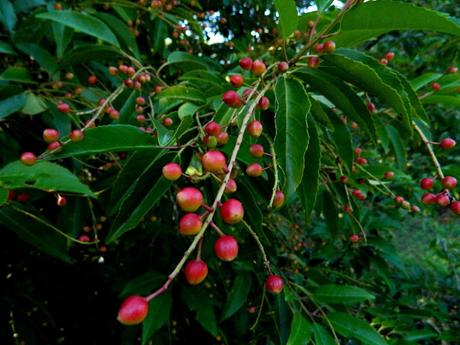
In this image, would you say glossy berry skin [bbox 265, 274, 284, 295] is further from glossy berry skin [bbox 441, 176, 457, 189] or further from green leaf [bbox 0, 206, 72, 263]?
green leaf [bbox 0, 206, 72, 263]

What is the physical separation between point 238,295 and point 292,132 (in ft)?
2.37

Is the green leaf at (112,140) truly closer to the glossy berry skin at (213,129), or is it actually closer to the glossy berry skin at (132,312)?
the glossy berry skin at (213,129)

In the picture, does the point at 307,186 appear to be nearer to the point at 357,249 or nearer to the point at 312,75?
the point at 312,75

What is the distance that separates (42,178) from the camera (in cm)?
65

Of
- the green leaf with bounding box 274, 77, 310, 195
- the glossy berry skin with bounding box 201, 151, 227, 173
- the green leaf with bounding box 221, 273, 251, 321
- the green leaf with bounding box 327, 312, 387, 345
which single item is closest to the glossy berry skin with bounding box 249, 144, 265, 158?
the green leaf with bounding box 274, 77, 310, 195

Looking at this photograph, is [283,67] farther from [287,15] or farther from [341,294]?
[341,294]

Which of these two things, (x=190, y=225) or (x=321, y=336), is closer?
(x=190, y=225)

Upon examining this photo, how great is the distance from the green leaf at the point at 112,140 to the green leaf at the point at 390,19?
1.18ft

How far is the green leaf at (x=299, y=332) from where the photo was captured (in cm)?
85

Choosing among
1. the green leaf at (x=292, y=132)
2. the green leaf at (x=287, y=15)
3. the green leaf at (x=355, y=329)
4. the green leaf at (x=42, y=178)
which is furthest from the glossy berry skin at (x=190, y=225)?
the green leaf at (x=355, y=329)

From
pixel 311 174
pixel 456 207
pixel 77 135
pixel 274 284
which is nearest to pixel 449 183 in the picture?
pixel 456 207

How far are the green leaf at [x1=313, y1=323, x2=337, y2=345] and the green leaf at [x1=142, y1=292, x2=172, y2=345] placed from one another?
350mm

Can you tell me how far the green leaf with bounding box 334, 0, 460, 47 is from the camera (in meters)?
0.58

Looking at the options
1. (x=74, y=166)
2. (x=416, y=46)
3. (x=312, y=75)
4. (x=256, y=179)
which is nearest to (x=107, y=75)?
(x=74, y=166)
